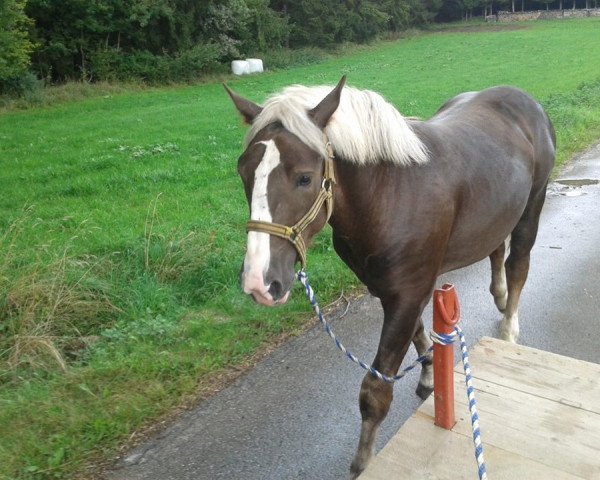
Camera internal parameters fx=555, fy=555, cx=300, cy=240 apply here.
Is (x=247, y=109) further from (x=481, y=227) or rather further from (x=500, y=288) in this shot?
(x=500, y=288)

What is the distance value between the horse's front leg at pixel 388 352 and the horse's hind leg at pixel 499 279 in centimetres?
185

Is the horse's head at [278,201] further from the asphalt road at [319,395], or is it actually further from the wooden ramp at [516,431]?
the asphalt road at [319,395]

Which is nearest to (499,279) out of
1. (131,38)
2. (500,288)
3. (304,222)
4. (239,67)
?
(500,288)

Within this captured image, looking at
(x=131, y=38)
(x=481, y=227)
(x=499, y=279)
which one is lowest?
(x=499, y=279)

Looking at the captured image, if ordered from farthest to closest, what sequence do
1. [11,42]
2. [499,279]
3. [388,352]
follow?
1. [11,42]
2. [499,279]
3. [388,352]

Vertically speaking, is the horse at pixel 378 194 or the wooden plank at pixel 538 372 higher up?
the horse at pixel 378 194

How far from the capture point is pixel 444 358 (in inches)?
91.4

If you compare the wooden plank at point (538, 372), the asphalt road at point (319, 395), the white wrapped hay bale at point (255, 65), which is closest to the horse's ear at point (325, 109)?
the wooden plank at point (538, 372)

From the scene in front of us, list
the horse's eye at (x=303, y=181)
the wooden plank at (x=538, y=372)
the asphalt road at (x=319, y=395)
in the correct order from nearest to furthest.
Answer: the horse's eye at (x=303, y=181) < the wooden plank at (x=538, y=372) < the asphalt road at (x=319, y=395)

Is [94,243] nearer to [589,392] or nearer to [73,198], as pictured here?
[73,198]

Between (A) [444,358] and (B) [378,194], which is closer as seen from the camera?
(A) [444,358]

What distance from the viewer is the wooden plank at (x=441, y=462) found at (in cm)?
221

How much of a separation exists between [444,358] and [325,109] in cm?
115

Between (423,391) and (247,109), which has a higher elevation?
(247,109)
